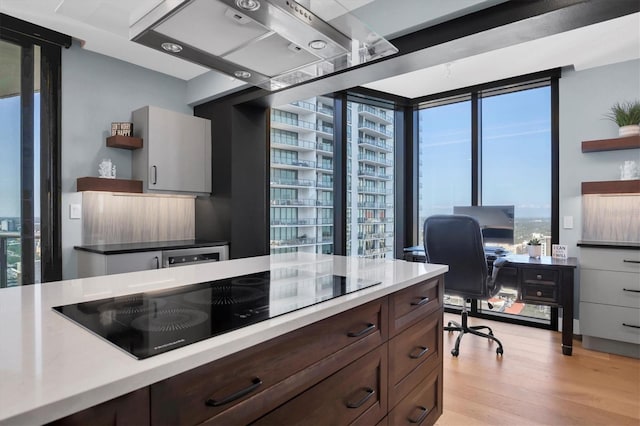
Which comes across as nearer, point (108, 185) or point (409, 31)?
point (409, 31)

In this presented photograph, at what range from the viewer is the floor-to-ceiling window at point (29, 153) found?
2781 millimetres

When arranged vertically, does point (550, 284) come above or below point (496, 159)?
below

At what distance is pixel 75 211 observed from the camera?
10.4 feet

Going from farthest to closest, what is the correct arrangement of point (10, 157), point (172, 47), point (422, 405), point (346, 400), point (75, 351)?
point (10, 157), point (422, 405), point (172, 47), point (346, 400), point (75, 351)

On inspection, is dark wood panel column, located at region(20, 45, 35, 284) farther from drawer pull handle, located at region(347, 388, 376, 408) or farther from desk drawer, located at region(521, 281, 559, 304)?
desk drawer, located at region(521, 281, 559, 304)

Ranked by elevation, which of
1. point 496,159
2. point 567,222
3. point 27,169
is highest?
point 496,159

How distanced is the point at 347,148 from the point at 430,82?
1.17 meters

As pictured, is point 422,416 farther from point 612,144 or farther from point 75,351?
point 612,144

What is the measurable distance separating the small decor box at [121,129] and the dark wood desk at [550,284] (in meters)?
3.64

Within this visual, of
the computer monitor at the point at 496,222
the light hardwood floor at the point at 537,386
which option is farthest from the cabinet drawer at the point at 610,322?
the computer monitor at the point at 496,222

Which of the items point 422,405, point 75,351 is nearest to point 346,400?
point 422,405

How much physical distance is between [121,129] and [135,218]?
833 mm

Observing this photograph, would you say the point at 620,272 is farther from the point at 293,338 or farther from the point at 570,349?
the point at 293,338

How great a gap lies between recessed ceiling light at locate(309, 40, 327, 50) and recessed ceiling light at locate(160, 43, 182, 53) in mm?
488
